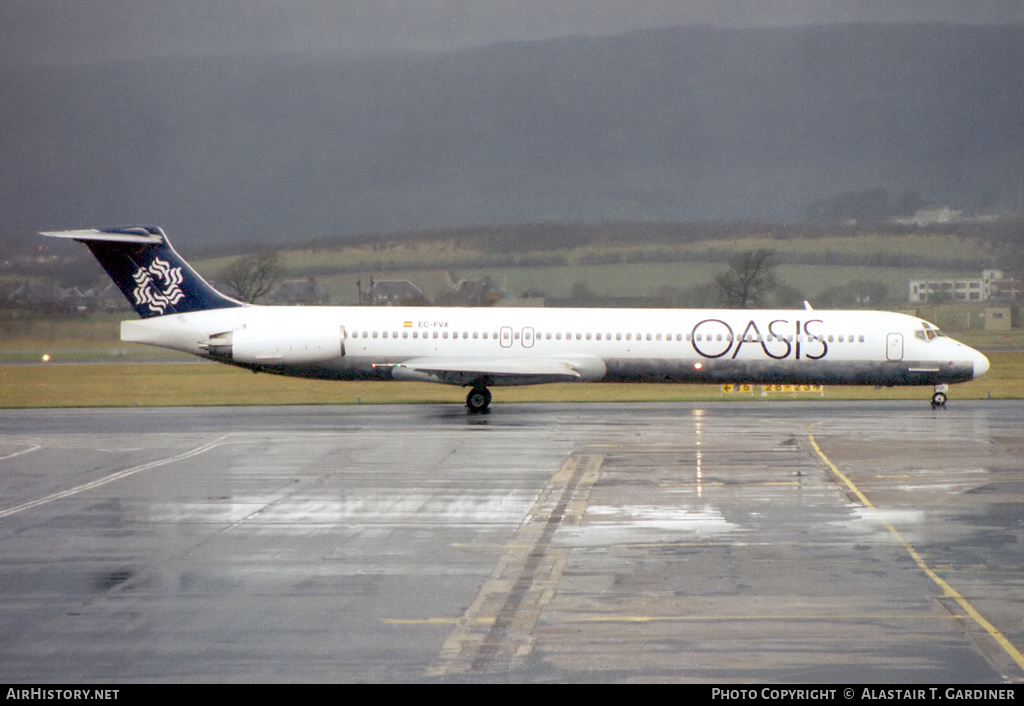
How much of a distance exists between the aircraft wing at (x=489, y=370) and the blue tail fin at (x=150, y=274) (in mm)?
6429

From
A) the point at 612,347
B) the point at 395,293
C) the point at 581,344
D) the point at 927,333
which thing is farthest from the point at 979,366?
the point at 395,293

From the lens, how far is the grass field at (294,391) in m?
38.2

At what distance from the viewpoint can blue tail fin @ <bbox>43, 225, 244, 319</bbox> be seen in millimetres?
33844

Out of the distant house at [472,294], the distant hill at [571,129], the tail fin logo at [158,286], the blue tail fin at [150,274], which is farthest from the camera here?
the distant hill at [571,129]

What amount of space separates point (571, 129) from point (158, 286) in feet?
305

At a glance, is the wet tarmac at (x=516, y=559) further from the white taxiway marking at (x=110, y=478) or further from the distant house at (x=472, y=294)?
the distant house at (x=472, y=294)

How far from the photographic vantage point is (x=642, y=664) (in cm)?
901

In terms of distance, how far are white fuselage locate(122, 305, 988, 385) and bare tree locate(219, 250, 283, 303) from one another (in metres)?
37.8

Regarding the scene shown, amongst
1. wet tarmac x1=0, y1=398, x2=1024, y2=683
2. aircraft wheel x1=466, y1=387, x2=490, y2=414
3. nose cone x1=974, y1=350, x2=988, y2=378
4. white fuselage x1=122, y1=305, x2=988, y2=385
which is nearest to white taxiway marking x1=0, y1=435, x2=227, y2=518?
wet tarmac x1=0, y1=398, x2=1024, y2=683

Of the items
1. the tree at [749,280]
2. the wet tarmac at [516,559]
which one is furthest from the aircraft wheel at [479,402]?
the tree at [749,280]

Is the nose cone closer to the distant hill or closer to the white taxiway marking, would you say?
the white taxiway marking

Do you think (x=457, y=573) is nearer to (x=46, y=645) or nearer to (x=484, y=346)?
(x=46, y=645)
